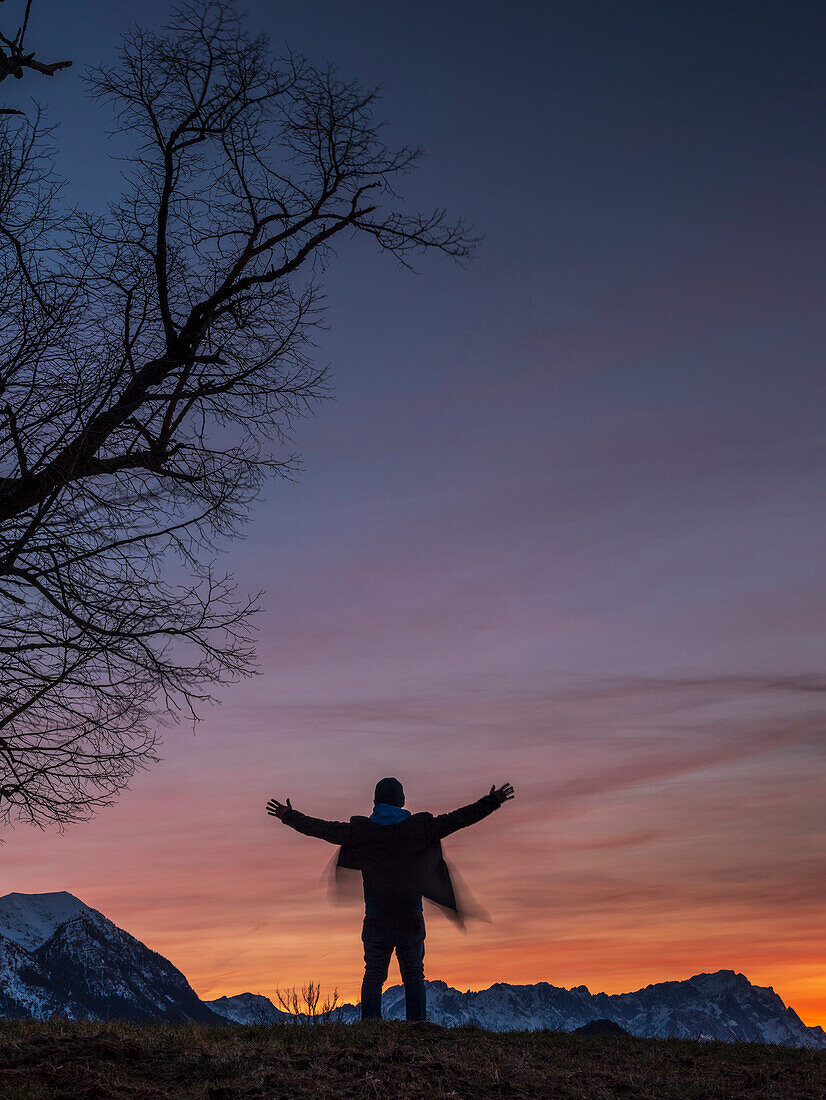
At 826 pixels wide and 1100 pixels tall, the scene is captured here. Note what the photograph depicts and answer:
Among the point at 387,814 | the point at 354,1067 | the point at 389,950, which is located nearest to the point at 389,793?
the point at 387,814

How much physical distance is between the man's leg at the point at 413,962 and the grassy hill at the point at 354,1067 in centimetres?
73

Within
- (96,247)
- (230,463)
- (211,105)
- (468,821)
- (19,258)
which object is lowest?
(468,821)

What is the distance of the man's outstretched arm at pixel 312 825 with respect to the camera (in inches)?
430

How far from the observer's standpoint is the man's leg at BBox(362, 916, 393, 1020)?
34.9ft

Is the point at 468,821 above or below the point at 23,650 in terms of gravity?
below

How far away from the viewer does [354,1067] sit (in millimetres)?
7965

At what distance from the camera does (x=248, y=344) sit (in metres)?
12.2

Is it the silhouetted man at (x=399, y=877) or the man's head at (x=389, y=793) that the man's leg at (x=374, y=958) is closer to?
the silhouetted man at (x=399, y=877)

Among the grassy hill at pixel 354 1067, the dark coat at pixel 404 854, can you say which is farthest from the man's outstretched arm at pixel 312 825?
the grassy hill at pixel 354 1067

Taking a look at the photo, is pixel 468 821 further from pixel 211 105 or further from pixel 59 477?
pixel 211 105

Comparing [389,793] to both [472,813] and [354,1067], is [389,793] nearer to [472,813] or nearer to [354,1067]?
[472,813]

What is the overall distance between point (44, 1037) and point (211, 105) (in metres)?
10.1

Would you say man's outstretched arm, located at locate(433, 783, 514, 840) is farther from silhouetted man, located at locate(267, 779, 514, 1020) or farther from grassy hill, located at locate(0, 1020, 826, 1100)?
grassy hill, located at locate(0, 1020, 826, 1100)

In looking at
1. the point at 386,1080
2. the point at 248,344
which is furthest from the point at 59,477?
the point at 386,1080
